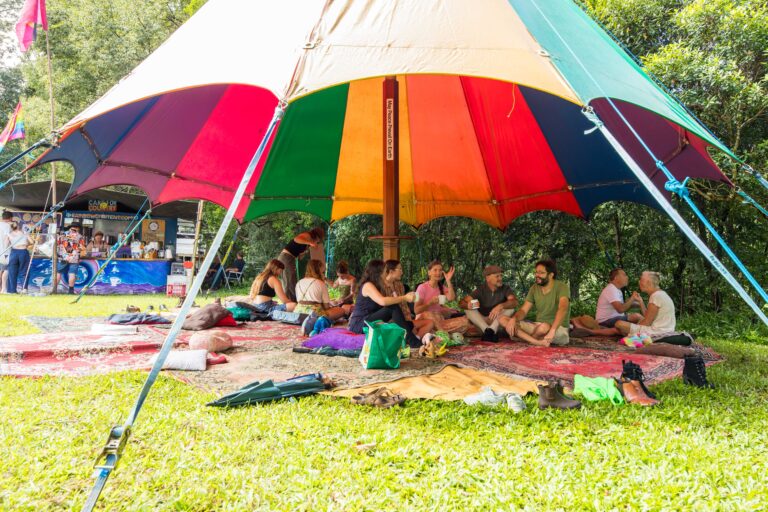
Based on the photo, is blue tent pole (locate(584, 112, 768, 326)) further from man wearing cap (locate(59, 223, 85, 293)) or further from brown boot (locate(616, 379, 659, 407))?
man wearing cap (locate(59, 223, 85, 293))

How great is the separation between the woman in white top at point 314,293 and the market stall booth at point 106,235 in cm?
743

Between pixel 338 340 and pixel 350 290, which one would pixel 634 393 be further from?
pixel 350 290

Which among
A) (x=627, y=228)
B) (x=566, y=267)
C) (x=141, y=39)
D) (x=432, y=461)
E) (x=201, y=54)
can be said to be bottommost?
(x=432, y=461)

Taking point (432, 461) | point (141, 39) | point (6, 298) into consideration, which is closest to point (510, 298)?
point (432, 461)

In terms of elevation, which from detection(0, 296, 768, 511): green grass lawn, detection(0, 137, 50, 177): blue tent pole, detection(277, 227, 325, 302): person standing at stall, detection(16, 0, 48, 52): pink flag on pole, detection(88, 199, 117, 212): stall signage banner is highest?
detection(16, 0, 48, 52): pink flag on pole

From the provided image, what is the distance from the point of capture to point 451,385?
156 inches

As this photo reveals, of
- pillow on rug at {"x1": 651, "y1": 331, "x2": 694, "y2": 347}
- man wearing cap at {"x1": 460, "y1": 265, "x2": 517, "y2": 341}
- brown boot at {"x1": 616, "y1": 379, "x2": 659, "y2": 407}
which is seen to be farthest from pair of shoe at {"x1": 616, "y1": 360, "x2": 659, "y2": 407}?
man wearing cap at {"x1": 460, "y1": 265, "x2": 517, "y2": 341}

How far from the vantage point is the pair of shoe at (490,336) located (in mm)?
6207

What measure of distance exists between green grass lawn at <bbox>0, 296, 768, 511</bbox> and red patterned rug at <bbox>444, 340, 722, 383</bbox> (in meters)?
0.83

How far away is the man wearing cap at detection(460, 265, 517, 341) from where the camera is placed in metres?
6.36

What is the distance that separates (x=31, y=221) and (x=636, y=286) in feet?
42.8

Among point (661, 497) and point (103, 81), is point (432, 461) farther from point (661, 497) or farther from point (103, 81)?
point (103, 81)

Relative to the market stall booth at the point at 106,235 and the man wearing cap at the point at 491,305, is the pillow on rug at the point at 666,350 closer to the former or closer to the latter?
the man wearing cap at the point at 491,305

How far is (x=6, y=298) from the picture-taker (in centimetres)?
1014
